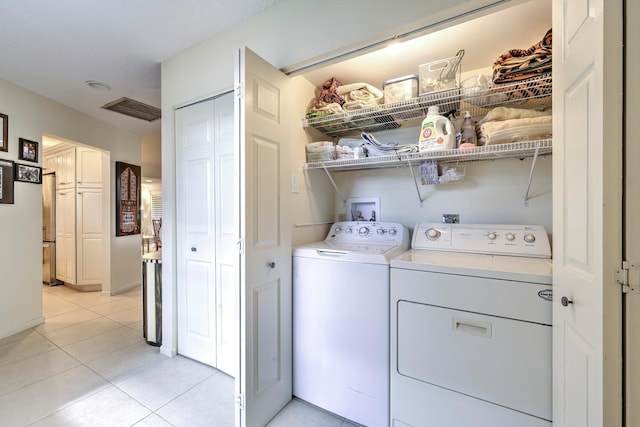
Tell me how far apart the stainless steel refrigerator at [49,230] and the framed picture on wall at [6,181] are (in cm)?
219

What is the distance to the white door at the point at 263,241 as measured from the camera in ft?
4.24

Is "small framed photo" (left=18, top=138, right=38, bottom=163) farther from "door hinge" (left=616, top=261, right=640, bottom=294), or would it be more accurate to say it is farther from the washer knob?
"door hinge" (left=616, top=261, right=640, bottom=294)

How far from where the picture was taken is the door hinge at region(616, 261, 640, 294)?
0.61 meters

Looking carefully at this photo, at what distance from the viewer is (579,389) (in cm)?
77

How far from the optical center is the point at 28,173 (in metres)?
2.69

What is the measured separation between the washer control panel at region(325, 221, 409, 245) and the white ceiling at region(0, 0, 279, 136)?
1.53 meters

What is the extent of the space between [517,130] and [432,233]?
2.35ft

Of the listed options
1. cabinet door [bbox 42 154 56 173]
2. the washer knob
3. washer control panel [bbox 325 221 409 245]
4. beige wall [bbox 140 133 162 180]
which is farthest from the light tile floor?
beige wall [bbox 140 133 162 180]

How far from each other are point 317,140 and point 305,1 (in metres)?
0.86

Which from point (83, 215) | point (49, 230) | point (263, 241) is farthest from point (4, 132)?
point (263, 241)

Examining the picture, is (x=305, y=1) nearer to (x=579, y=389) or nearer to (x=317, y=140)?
(x=317, y=140)

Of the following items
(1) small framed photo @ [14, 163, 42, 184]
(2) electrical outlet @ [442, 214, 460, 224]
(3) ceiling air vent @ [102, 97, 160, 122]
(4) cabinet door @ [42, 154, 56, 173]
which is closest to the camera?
(2) electrical outlet @ [442, 214, 460, 224]

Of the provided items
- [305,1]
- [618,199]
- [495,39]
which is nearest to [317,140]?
[305,1]

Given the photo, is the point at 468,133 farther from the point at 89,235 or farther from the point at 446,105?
the point at 89,235
